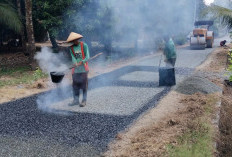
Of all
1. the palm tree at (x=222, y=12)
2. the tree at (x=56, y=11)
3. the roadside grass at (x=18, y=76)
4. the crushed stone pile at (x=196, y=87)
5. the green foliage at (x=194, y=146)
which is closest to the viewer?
the green foliage at (x=194, y=146)

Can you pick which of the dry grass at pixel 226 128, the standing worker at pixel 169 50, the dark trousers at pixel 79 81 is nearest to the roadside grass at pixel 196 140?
the dry grass at pixel 226 128

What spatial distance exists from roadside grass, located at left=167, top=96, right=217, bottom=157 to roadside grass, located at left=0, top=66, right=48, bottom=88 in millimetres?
6368

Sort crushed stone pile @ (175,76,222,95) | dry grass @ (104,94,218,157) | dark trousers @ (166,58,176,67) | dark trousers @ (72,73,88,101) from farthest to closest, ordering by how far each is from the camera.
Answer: dark trousers @ (166,58,176,67), crushed stone pile @ (175,76,222,95), dark trousers @ (72,73,88,101), dry grass @ (104,94,218,157)

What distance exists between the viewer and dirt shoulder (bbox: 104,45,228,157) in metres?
3.75

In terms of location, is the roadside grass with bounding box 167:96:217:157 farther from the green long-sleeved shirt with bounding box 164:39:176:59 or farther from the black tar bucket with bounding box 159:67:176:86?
the green long-sleeved shirt with bounding box 164:39:176:59

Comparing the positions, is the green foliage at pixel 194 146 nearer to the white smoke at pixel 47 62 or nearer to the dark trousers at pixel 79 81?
the dark trousers at pixel 79 81

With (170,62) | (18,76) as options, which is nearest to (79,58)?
(170,62)

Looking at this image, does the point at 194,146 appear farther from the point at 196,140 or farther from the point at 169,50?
the point at 169,50

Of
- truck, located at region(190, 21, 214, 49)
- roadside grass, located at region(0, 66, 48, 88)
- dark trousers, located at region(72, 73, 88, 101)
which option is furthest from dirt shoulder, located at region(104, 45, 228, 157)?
truck, located at region(190, 21, 214, 49)

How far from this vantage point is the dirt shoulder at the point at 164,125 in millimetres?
3751

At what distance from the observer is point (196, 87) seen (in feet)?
24.1

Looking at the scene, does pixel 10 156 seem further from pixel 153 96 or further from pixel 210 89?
pixel 210 89

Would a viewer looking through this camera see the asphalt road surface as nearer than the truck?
Yes

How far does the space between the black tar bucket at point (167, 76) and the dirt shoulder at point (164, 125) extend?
759mm
